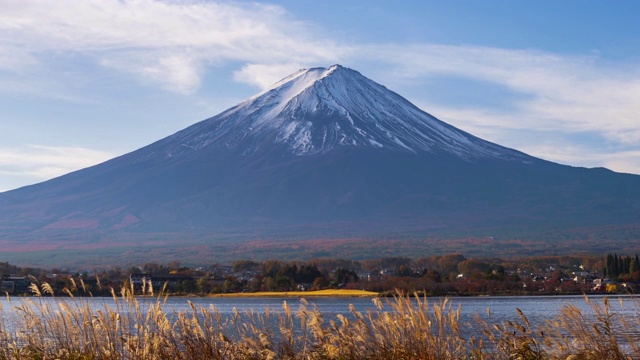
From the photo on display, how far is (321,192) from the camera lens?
6319 inches

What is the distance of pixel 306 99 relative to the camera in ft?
638

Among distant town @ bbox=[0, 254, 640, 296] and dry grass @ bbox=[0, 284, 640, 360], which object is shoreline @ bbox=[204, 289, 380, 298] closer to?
distant town @ bbox=[0, 254, 640, 296]

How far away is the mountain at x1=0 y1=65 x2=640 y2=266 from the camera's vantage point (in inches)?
5089

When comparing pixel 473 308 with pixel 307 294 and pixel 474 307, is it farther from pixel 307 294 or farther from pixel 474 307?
pixel 307 294

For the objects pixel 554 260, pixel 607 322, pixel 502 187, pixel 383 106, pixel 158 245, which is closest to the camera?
pixel 607 322

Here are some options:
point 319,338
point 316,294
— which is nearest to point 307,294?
point 316,294

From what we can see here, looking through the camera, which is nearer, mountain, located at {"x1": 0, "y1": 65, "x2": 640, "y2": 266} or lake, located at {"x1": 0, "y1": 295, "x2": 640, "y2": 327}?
lake, located at {"x1": 0, "y1": 295, "x2": 640, "y2": 327}

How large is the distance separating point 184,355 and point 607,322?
4.60 m

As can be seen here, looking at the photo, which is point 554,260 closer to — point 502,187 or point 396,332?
point 502,187

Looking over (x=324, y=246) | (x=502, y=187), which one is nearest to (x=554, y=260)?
(x=324, y=246)

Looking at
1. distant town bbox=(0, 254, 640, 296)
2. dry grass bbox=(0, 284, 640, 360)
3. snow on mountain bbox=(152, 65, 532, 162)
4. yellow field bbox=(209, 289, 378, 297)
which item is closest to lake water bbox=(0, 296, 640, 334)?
yellow field bbox=(209, 289, 378, 297)

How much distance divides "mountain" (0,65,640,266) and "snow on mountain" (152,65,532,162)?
307mm

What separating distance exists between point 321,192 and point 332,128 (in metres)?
23.8

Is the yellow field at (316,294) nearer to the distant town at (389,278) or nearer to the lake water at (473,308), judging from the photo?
the lake water at (473,308)
